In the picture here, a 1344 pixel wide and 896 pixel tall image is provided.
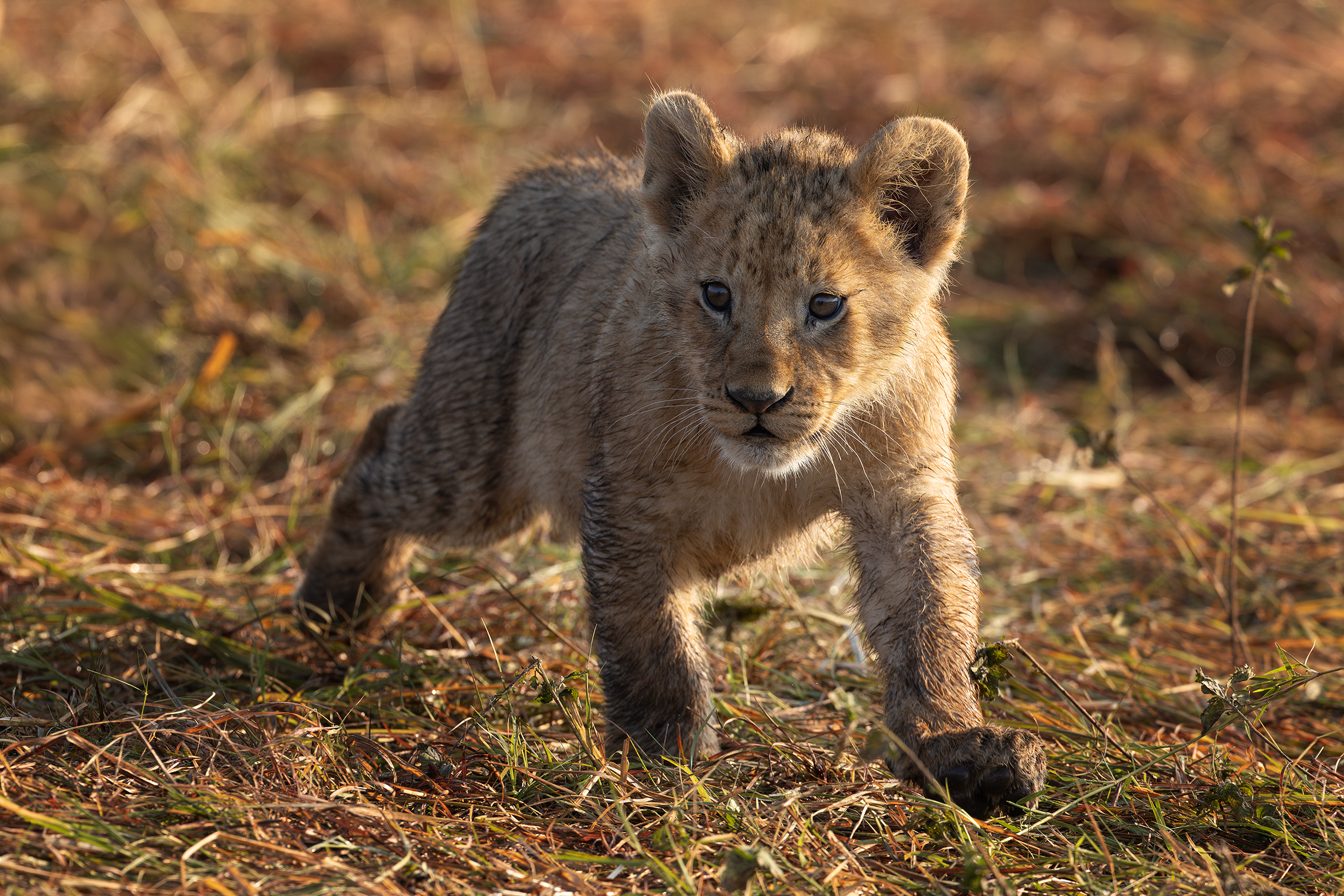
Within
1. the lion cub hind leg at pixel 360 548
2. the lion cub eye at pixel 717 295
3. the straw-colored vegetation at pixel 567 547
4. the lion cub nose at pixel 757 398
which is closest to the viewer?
the straw-colored vegetation at pixel 567 547

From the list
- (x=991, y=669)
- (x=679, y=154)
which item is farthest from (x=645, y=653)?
→ (x=679, y=154)

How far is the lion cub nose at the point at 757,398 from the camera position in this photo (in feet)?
12.4

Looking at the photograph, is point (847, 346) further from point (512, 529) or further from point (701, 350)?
point (512, 529)

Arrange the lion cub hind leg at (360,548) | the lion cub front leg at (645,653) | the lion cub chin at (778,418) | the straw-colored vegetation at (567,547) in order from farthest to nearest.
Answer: the lion cub hind leg at (360,548), the lion cub front leg at (645,653), the lion cub chin at (778,418), the straw-colored vegetation at (567,547)

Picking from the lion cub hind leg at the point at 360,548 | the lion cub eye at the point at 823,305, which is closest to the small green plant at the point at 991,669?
the lion cub eye at the point at 823,305

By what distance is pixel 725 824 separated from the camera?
3631mm

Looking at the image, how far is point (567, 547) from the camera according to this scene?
6.04 meters

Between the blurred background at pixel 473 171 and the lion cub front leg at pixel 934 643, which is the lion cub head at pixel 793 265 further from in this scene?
the blurred background at pixel 473 171

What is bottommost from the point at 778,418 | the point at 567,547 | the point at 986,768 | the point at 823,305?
the point at 567,547

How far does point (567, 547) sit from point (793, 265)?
2.52m

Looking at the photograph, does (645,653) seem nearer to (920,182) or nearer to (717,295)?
(717,295)

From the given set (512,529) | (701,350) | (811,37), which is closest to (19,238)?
(512,529)

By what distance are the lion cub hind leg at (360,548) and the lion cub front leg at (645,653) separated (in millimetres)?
1567

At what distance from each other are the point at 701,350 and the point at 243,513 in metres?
3.28
